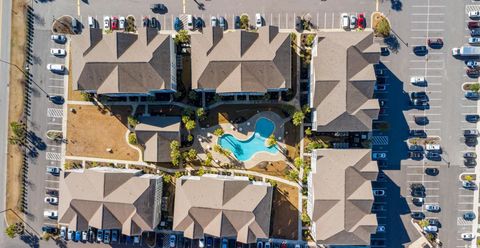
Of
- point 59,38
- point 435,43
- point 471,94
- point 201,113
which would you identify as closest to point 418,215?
point 471,94

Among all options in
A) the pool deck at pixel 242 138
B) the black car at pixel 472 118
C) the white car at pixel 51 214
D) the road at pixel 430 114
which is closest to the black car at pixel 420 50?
the road at pixel 430 114

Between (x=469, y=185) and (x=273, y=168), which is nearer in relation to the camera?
(x=469, y=185)

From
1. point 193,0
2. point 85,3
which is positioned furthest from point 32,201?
point 193,0

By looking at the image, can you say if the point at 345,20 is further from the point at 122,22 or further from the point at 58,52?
the point at 58,52

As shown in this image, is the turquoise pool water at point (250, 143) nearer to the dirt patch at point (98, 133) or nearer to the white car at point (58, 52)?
the dirt patch at point (98, 133)

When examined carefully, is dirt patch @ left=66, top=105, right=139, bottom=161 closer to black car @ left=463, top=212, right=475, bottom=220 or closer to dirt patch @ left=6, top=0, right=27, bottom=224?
dirt patch @ left=6, top=0, right=27, bottom=224
